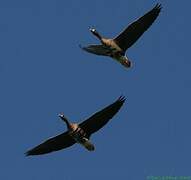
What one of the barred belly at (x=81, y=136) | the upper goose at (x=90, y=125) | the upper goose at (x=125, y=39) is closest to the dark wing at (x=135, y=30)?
the upper goose at (x=125, y=39)

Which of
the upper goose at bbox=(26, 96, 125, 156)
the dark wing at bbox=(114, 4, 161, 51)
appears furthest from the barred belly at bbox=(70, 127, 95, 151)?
the dark wing at bbox=(114, 4, 161, 51)

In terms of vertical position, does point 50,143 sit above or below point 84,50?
below

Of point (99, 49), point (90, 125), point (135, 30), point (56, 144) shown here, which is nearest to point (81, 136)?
point (90, 125)

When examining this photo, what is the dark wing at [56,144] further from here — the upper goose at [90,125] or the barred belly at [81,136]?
the barred belly at [81,136]

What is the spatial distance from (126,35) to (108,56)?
1932mm

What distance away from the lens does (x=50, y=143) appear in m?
65.1

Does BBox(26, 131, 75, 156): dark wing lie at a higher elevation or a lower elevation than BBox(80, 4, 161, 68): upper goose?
lower

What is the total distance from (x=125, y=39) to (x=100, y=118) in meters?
6.16

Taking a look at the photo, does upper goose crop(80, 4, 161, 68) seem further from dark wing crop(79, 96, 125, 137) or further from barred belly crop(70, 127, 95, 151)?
barred belly crop(70, 127, 95, 151)

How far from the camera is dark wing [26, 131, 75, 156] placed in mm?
64812

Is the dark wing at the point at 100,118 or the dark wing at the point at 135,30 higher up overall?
the dark wing at the point at 135,30

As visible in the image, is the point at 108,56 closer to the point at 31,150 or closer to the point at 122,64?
the point at 122,64

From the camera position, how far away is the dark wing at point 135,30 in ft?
214

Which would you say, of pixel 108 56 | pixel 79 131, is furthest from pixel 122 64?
pixel 79 131
